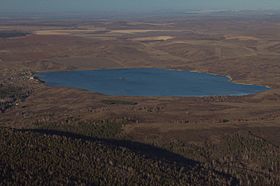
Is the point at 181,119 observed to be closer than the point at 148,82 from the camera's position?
Yes

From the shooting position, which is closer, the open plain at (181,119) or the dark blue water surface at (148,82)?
the open plain at (181,119)

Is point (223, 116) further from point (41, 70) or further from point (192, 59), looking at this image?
point (192, 59)

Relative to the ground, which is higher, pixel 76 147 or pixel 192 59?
pixel 76 147

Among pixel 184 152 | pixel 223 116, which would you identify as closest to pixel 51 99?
pixel 223 116

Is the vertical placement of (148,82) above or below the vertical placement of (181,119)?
below

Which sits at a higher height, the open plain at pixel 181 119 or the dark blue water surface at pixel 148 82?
the open plain at pixel 181 119

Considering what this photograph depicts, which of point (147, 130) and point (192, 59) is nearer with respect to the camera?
point (147, 130)

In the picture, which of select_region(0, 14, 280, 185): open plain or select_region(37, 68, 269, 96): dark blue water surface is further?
select_region(37, 68, 269, 96): dark blue water surface

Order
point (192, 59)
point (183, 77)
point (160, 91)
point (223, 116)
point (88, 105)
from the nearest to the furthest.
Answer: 1. point (223, 116)
2. point (88, 105)
3. point (160, 91)
4. point (183, 77)
5. point (192, 59)
